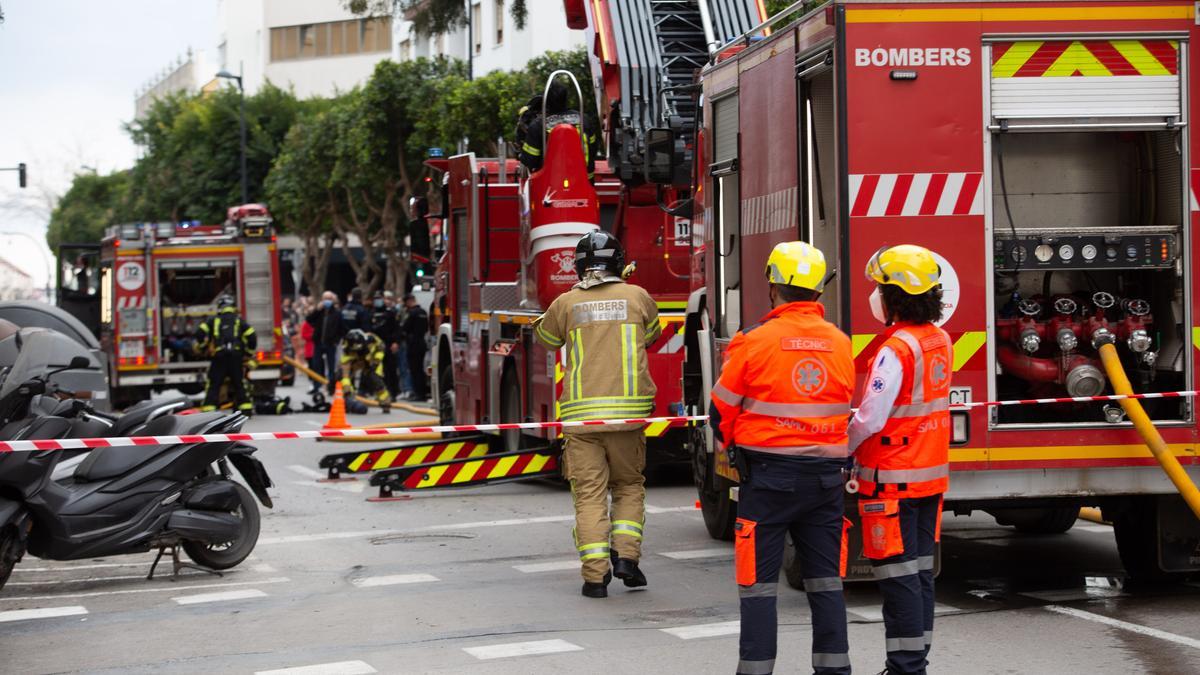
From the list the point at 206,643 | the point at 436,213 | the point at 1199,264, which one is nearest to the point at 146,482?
the point at 206,643

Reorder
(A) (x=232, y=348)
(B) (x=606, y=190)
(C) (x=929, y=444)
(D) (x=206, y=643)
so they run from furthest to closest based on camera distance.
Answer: (A) (x=232, y=348), (B) (x=606, y=190), (D) (x=206, y=643), (C) (x=929, y=444)

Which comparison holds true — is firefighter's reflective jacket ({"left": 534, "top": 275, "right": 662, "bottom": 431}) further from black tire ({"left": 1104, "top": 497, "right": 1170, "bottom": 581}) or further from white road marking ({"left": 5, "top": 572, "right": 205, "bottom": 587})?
white road marking ({"left": 5, "top": 572, "right": 205, "bottom": 587})

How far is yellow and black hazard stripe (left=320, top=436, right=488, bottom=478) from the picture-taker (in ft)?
44.5

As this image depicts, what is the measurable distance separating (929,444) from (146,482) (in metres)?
4.79

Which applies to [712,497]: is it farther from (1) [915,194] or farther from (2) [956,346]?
(1) [915,194]

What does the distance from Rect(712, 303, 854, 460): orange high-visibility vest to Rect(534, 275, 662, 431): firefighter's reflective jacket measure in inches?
101

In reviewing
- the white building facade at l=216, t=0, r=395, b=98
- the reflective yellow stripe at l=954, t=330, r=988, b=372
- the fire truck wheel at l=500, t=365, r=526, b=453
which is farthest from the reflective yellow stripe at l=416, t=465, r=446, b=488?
the white building facade at l=216, t=0, r=395, b=98

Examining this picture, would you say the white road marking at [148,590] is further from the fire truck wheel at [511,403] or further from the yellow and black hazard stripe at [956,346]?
the fire truck wheel at [511,403]

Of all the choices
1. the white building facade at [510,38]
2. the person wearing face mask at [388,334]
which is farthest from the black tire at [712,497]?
the white building facade at [510,38]

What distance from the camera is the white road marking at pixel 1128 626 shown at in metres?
7.05

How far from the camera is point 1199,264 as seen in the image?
772cm

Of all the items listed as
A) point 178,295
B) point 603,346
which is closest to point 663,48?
point 603,346

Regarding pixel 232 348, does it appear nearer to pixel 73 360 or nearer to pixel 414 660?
pixel 73 360

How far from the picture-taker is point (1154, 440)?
299 inches
